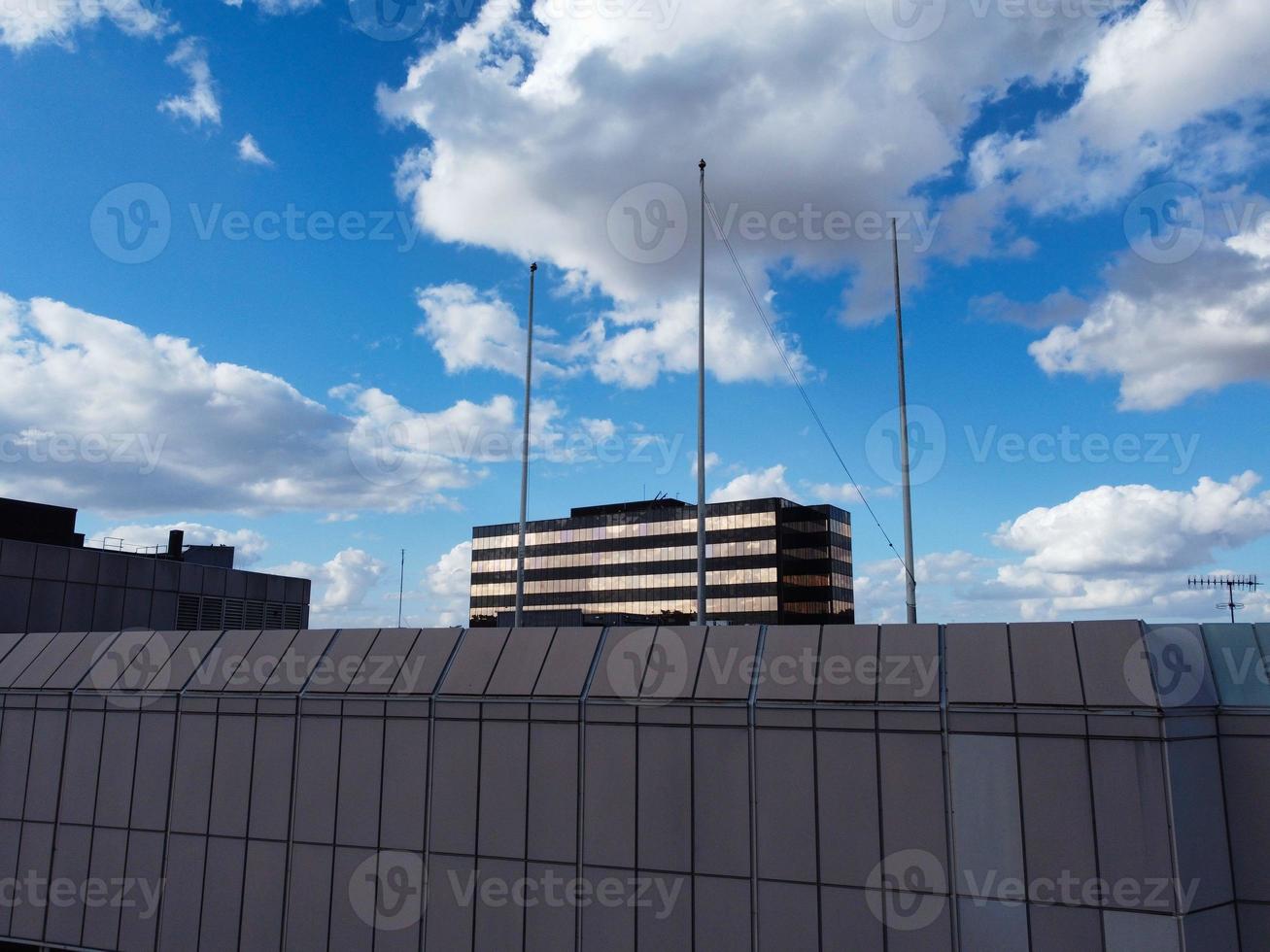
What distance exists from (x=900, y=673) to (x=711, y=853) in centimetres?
452

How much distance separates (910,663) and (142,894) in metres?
17.1

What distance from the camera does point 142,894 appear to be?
19.3 m

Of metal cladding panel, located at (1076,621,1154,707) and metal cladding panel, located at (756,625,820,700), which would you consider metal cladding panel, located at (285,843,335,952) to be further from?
metal cladding panel, located at (1076,621,1154,707)

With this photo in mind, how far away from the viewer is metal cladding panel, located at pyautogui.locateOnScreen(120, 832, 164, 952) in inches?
755

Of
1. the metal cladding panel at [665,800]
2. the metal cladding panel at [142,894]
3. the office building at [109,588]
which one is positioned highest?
the office building at [109,588]

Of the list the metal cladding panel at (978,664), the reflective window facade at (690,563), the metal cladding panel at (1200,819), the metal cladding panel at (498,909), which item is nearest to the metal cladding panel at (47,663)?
the metal cladding panel at (498,909)

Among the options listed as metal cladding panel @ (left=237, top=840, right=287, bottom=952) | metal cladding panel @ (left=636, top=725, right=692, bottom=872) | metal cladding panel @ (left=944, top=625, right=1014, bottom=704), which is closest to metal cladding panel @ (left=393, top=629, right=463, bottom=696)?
metal cladding panel @ (left=237, top=840, right=287, bottom=952)

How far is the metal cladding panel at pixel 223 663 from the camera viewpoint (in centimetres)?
1986

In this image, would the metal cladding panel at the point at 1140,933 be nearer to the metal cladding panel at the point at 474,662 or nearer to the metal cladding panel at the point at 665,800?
the metal cladding panel at the point at 665,800

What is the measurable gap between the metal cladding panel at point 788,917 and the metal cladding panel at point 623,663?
4046mm

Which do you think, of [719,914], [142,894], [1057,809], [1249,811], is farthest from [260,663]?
[1249,811]

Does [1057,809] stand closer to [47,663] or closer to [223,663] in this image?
[223,663]

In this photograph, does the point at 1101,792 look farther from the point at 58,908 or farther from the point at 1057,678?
the point at 58,908

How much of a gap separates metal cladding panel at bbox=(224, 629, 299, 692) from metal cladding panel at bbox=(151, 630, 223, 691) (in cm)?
115
